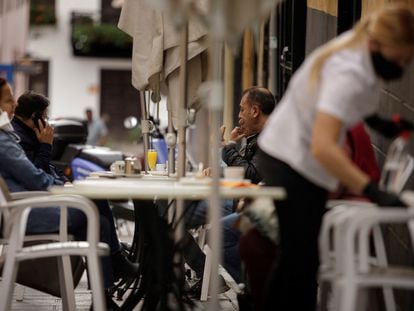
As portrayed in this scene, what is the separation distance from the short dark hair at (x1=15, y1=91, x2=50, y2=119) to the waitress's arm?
3.78 m

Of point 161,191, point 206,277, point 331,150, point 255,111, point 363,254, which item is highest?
point 255,111

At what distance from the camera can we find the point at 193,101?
30.5 ft

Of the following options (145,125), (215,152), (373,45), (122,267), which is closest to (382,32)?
(373,45)

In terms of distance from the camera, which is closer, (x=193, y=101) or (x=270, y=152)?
(x=270, y=152)

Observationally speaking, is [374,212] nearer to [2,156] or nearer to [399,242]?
[399,242]

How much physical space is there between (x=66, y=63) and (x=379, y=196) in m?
43.6

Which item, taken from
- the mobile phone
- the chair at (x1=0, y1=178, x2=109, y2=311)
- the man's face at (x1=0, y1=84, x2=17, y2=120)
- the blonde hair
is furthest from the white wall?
the blonde hair

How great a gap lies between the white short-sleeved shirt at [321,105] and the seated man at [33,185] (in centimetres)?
201

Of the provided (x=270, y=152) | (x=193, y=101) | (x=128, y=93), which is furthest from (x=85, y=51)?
(x=270, y=152)

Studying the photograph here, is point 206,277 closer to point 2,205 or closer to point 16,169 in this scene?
point 16,169

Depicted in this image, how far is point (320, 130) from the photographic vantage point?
5.58 m

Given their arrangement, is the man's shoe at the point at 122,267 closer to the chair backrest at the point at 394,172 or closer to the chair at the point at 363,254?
the chair backrest at the point at 394,172

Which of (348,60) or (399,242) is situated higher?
(348,60)

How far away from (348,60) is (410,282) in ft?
3.10
